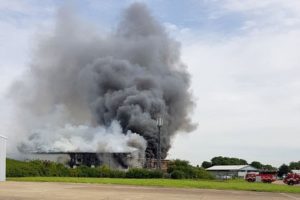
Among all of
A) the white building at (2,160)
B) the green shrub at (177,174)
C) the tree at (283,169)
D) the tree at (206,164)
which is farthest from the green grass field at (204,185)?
the tree at (206,164)

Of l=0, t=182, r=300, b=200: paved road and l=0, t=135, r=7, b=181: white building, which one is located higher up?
l=0, t=135, r=7, b=181: white building

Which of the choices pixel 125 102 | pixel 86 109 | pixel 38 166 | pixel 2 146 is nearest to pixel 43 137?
pixel 86 109

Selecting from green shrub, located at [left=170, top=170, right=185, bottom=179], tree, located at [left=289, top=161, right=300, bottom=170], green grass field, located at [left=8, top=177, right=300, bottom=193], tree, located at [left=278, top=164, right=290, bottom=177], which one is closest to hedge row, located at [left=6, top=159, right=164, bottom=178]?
green shrub, located at [left=170, top=170, right=185, bottom=179]

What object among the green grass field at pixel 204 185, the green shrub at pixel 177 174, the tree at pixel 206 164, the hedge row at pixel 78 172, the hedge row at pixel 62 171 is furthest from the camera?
the tree at pixel 206 164

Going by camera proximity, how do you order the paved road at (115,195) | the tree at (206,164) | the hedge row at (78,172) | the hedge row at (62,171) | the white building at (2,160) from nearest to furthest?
1. the paved road at (115,195)
2. the white building at (2,160)
3. the hedge row at (62,171)
4. the hedge row at (78,172)
5. the tree at (206,164)

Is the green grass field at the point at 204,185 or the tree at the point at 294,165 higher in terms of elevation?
the tree at the point at 294,165

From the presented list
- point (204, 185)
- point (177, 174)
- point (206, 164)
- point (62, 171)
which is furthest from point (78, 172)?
point (206, 164)

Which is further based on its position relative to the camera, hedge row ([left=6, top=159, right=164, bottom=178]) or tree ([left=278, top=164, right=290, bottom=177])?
tree ([left=278, top=164, right=290, bottom=177])

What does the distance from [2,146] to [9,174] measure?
27.0 feet

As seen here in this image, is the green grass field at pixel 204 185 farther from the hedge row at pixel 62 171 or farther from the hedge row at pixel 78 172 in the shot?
the hedge row at pixel 78 172

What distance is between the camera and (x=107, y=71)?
99938 mm

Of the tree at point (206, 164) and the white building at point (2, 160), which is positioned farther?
the tree at point (206, 164)

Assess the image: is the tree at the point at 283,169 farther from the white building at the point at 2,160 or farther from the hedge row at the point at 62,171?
the white building at the point at 2,160

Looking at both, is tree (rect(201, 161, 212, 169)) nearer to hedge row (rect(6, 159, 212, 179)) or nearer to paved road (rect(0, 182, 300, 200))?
hedge row (rect(6, 159, 212, 179))
